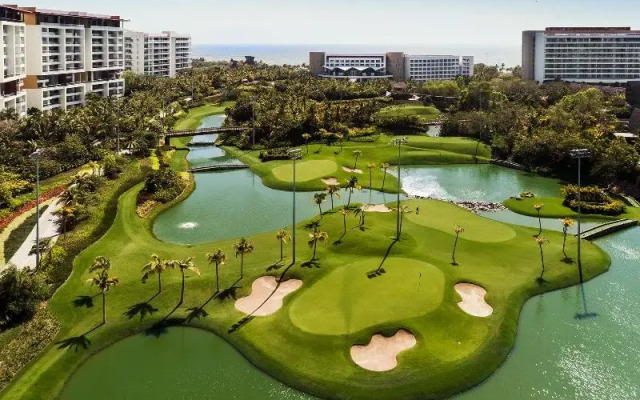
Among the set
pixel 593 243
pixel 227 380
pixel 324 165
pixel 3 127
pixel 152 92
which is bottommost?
pixel 227 380

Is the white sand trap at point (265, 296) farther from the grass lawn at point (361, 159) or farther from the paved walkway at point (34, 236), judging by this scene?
the grass lawn at point (361, 159)

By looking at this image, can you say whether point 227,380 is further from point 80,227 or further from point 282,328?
point 80,227

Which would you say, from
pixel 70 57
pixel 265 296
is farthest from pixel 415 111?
pixel 265 296

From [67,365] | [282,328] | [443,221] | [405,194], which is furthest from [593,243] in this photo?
[67,365]

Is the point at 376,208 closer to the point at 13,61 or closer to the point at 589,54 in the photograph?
the point at 13,61

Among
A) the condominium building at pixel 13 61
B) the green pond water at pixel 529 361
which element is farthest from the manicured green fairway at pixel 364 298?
the condominium building at pixel 13 61
